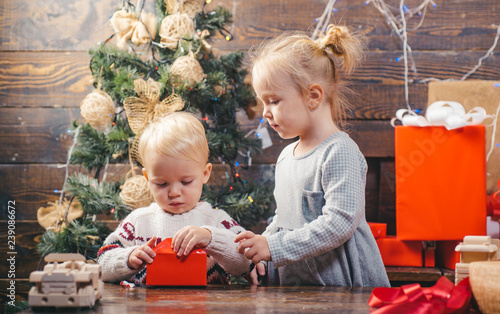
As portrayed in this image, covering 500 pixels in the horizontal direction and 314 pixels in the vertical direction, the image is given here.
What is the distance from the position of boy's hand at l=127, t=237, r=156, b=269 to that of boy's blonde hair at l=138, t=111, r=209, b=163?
24 cm

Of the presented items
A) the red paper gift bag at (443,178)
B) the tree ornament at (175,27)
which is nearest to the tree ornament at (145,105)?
the tree ornament at (175,27)

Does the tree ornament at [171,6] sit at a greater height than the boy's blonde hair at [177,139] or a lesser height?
greater

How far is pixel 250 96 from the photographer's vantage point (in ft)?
6.63

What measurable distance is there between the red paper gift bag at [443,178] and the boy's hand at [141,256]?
3.78 ft

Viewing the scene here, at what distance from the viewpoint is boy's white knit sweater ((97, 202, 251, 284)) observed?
1126mm

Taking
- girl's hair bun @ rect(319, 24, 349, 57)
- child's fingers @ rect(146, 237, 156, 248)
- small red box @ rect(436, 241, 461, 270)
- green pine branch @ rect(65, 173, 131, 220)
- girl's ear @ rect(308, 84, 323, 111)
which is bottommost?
small red box @ rect(436, 241, 461, 270)

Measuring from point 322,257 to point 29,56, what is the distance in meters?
1.86

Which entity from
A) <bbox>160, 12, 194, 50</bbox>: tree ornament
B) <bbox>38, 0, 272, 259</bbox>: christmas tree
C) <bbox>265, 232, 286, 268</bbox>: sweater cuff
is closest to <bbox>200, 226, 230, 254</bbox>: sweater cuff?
<bbox>265, 232, 286, 268</bbox>: sweater cuff

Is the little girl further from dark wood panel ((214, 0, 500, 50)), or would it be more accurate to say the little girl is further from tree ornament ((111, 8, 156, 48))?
dark wood panel ((214, 0, 500, 50))

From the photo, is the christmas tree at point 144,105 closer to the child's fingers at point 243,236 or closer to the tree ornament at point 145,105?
the tree ornament at point 145,105

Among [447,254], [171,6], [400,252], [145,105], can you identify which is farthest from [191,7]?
[447,254]

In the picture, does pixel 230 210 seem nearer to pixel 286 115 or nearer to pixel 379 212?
pixel 286 115

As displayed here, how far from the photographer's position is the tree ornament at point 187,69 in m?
1.80

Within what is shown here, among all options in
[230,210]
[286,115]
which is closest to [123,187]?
[230,210]
